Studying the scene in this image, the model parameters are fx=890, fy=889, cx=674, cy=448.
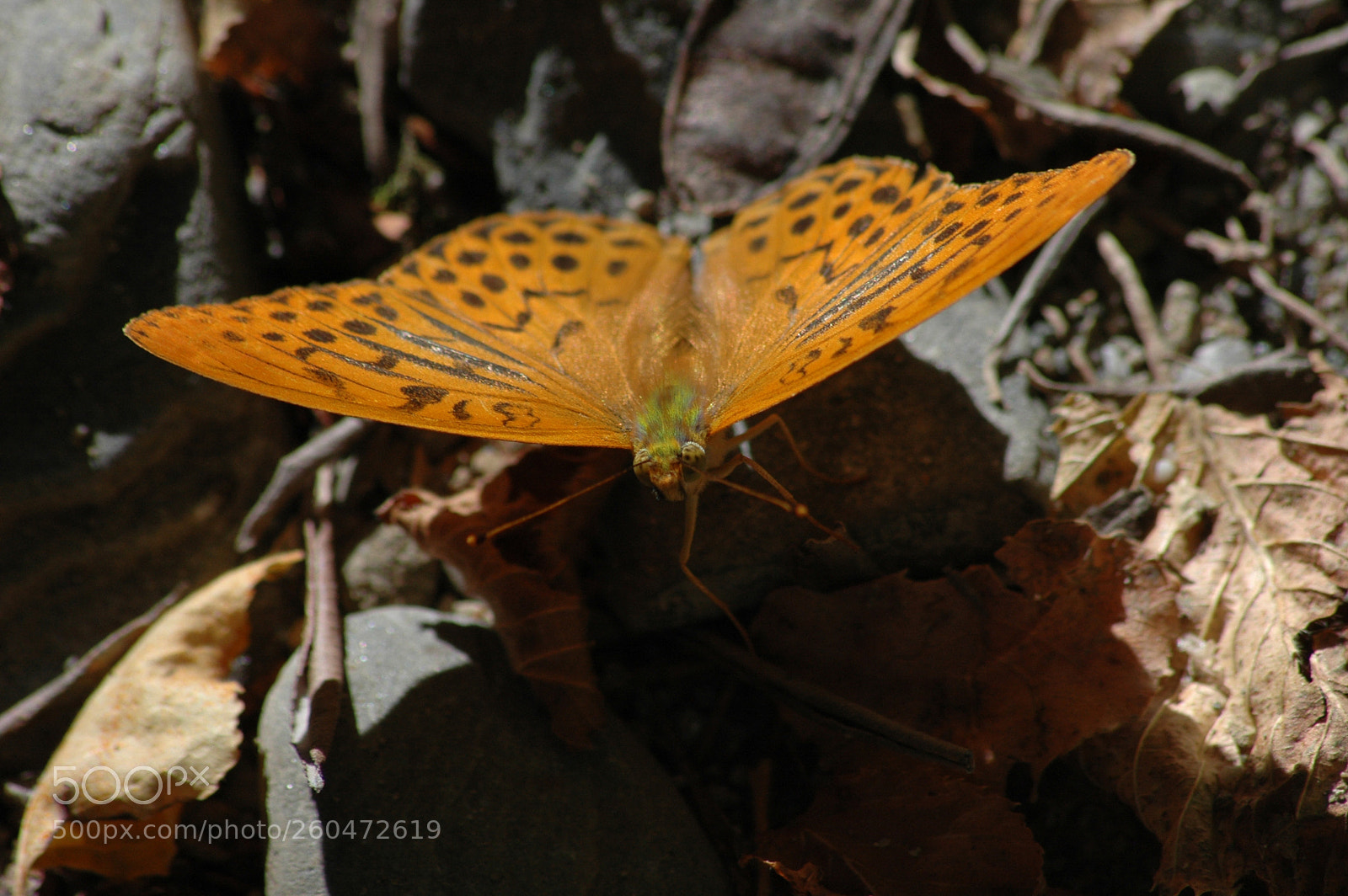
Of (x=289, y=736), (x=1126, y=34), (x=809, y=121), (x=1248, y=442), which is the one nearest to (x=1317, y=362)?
(x=1248, y=442)

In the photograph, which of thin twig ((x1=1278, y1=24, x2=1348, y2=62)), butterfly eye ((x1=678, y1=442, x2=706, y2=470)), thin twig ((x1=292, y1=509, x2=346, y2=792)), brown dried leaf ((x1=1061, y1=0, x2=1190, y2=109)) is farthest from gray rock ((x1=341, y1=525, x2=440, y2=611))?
thin twig ((x1=1278, y1=24, x2=1348, y2=62))

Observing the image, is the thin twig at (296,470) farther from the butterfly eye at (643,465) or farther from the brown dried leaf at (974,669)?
the brown dried leaf at (974,669)

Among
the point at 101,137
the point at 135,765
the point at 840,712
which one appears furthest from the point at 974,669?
the point at 101,137

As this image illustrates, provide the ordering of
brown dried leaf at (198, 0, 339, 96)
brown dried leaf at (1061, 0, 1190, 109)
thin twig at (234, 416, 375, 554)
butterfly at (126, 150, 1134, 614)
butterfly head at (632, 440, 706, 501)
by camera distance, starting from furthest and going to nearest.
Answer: brown dried leaf at (198, 0, 339, 96) < brown dried leaf at (1061, 0, 1190, 109) < thin twig at (234, 416, 375, 554) < butterfly head at (632, 440, 706, 501) < butterfly at (126, 150, 1134, 614)

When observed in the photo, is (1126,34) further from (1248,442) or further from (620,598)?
(620,598)

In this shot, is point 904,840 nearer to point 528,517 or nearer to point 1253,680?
point 1253,680

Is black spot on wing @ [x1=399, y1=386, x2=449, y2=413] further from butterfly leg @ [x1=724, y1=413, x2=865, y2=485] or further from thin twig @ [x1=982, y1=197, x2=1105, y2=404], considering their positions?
thin twig @ [x1=982, y1=197, x2=1105, y2=404]
